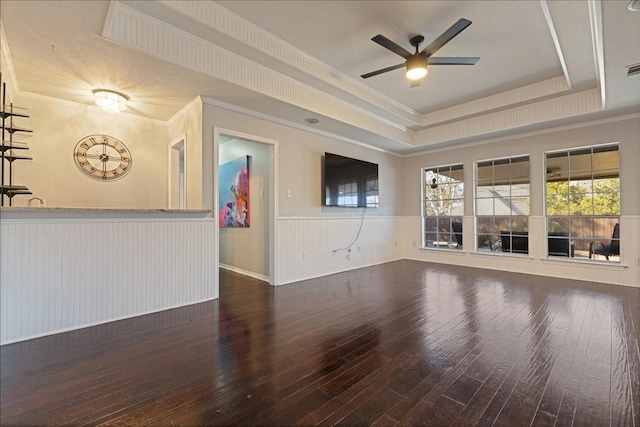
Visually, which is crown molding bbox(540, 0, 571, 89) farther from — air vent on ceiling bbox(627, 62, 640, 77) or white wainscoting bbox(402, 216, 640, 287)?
white wainscoting bbox(402, 216, 640, 287)

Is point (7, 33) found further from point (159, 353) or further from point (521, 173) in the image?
point (521, 173)

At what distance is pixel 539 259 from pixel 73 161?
7878mm

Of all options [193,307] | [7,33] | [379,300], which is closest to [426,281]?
[379,300]

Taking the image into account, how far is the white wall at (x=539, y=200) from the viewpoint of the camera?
4438 millimetres

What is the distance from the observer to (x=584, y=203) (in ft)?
16.1

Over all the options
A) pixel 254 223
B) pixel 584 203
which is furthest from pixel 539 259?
pixel 254 223

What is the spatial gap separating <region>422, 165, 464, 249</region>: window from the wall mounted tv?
1657 mm

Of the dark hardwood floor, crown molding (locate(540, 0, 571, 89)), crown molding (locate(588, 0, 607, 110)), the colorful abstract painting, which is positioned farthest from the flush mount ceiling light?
crown molding (locate(588, 0, 607, 110))

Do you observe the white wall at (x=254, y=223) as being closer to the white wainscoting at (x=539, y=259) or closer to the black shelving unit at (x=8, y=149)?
the black shelving unit at (x=8, y=149)

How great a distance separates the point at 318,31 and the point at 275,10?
0.54m

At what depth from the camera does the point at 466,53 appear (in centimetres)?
355

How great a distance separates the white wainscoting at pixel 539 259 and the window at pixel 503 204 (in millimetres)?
186

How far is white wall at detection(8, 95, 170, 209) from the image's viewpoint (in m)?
3.50

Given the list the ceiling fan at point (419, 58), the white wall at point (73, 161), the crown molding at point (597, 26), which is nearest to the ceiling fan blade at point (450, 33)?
the ceiling fan at point (419, 58)
